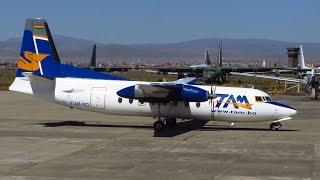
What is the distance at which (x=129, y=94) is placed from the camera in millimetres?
23250

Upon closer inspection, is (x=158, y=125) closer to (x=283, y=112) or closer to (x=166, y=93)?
(x=166, y=93)

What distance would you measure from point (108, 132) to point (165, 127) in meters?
3.07

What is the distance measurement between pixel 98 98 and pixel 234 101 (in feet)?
22.0

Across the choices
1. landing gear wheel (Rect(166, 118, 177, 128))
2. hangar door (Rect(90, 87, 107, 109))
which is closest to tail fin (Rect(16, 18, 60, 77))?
hangar door (Rect(90, 87, 107, 109))

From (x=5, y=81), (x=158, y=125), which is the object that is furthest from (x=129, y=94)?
(x=5, y=81)

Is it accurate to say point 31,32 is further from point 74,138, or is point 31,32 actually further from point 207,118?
point 207,118

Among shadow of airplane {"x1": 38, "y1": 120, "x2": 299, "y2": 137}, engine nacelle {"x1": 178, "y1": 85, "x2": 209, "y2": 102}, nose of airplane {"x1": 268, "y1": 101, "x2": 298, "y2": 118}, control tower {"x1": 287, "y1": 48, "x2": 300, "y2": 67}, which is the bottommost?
shadow of airplane {"x1": 38, "y1": 120, "x2": 299, "y2": 137}

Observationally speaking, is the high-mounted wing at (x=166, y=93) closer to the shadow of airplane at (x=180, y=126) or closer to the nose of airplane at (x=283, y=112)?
the shadow of airplane at (x=180, y=126)

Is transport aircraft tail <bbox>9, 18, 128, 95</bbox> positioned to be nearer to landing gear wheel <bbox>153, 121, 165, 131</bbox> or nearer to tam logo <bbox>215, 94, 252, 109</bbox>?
landing gear wheel <bbox>153, 121, 165, 131</bbox>

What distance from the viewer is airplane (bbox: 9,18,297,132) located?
23469mm

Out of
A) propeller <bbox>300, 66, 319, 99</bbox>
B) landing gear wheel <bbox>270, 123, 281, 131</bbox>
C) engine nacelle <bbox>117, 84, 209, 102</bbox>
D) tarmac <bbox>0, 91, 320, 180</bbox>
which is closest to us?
tarmac <bbox>0, 91, 320, 180</bbox>

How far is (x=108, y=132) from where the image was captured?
23.4 meters

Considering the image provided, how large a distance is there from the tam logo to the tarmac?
130cm

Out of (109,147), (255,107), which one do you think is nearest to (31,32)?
(109,147)
